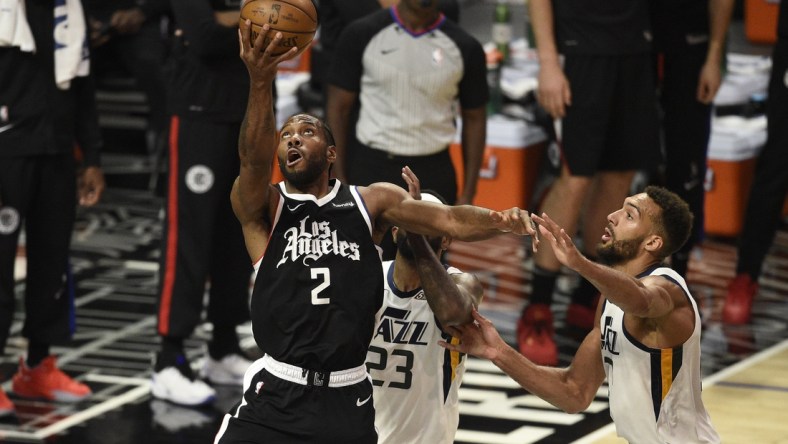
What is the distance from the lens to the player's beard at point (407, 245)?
15.8 feet

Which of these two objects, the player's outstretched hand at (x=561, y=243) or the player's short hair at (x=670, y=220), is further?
the player's short hair at (x=670, y=220)

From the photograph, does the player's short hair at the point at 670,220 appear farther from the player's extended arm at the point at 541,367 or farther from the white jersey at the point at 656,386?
the player's extended arm at the point at 541,367

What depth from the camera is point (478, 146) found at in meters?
6.73

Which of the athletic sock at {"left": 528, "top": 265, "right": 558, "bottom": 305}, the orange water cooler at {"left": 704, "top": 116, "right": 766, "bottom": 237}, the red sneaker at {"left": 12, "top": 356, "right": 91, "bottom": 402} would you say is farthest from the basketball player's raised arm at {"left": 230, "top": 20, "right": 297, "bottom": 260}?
the orange water cooler at {"left": 704, "top": 116, "right": 766, "bottom": 237}

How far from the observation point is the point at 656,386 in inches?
181

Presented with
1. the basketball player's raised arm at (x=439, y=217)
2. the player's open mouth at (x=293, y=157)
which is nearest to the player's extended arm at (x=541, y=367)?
the basketball player's raised arm at (x=439, y=217)

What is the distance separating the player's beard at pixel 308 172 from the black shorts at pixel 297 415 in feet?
1.91

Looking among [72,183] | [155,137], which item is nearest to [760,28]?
[155,137]

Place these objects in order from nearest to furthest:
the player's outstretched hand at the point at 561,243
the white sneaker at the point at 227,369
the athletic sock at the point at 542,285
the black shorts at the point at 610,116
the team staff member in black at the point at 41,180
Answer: the player's outstretched hand at the point at 561,243, the team staff member in black at the point at 41,180, the white sneaker at the point at 227,369, the black shorts at the point at 610,116, the athletic sock at the point at 542,285

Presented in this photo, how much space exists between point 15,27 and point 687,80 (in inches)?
135

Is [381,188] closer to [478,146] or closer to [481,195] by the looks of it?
[478,146]

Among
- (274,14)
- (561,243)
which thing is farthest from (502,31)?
(561,243)

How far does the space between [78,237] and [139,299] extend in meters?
1.36

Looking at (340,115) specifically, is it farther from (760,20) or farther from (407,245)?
(760,20)
